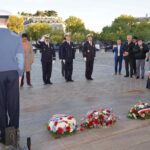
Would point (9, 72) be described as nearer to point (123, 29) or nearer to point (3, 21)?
point (3, 21)

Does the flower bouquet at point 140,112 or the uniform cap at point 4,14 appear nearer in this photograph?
the uniform cap at point 4,14

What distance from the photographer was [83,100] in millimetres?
9539

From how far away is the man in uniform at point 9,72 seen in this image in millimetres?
5262

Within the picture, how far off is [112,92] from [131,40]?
511cm

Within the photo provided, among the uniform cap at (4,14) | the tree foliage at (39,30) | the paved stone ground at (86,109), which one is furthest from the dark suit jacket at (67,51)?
the tree foliage at (39,30)

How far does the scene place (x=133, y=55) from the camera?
15234mm

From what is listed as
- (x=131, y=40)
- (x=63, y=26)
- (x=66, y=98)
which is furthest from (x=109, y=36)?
(x=66, y=98)

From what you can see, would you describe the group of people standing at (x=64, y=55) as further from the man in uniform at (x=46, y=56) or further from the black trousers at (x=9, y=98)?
the black trousers at (x=9, y=98)

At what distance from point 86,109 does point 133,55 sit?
7.43 m

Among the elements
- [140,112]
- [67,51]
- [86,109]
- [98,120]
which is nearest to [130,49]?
[67,51]

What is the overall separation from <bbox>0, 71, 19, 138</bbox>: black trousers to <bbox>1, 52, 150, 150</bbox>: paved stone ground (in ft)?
1.50

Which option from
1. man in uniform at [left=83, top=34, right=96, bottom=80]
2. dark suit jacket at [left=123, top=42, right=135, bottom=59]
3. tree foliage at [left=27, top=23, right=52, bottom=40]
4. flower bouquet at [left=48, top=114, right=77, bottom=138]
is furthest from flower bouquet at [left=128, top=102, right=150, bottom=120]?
tree foliage at [left=27, top=23, right=52, bottom=40]

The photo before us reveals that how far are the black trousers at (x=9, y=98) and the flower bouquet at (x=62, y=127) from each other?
0.76 metres

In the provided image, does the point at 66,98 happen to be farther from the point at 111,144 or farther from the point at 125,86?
the point at 111,144
